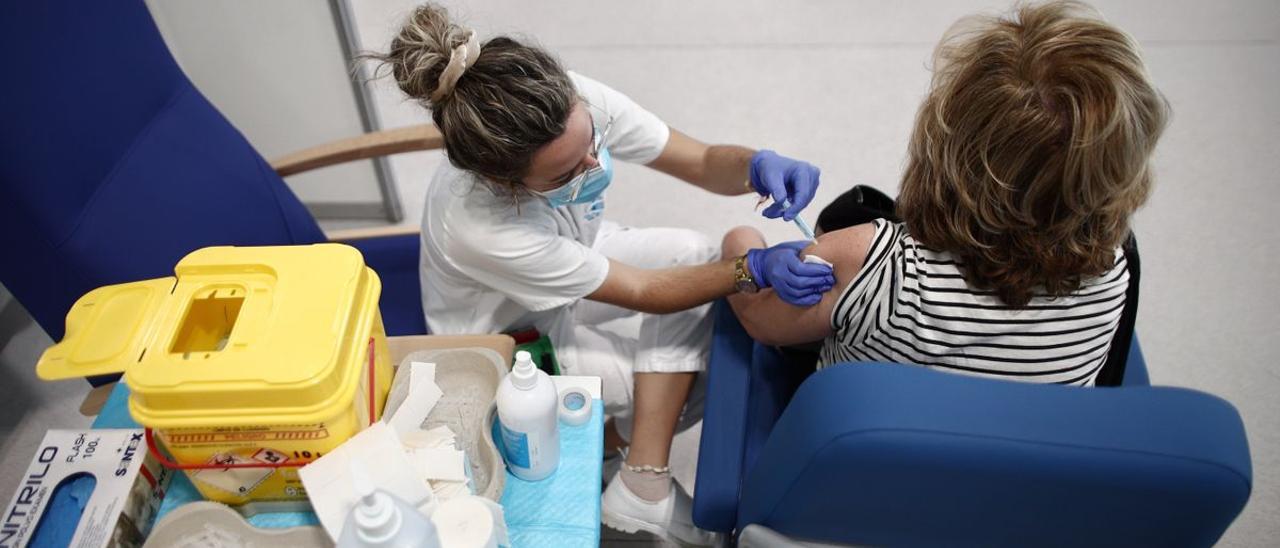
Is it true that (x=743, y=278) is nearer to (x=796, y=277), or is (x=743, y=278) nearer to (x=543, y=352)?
(x=796, y=277)

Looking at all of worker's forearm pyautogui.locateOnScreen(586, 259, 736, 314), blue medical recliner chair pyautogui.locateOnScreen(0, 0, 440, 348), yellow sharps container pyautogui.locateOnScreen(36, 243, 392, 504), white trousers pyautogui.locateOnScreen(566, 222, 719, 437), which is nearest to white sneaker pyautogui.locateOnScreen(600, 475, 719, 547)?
white trousers pyautogui.locateOnScreen(566, 222, 719, 437)

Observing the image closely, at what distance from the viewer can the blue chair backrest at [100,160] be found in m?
1.11

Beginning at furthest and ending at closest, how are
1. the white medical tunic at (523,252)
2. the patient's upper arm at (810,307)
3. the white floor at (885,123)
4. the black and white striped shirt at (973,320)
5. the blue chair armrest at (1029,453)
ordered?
the white floor at (885,123), the white medical tunic at (523,252), the patient's upper arm at (810,307), the black and white striped shirt at (973,320), the blue chair armrest at (1029,453)

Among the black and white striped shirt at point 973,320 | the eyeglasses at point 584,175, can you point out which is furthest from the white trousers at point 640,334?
the black and white striped shirt at point 973,320

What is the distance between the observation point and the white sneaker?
4.50ft

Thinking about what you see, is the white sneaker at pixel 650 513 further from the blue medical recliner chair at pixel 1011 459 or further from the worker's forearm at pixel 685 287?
the blue medical recliner chair at pixel 1011 459

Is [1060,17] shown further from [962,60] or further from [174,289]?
[174,289]

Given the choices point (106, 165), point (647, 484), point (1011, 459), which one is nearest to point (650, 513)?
point (647, 484)

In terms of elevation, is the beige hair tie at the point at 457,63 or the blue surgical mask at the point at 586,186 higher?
the beige hair tie at the point at 457,63

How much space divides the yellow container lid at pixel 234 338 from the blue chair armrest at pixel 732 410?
0.55 m

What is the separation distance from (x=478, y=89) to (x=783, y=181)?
2.00 feet

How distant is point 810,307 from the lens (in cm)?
115

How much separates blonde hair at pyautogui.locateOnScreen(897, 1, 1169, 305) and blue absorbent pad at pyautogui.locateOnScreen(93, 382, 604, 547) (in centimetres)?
55

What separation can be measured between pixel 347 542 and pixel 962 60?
916mm
